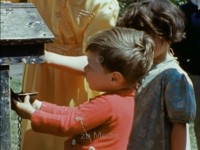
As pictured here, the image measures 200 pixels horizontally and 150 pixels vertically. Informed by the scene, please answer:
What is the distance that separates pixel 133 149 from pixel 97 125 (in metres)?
0.73

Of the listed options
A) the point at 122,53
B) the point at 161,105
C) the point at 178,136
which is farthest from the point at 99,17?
the point at 178,136

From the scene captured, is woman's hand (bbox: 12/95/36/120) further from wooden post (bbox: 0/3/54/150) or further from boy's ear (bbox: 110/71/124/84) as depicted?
boy's ear (bbox: 110/71/124/84)

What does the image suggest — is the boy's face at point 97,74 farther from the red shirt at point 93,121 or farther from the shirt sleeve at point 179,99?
the shirt sleeve at point 179,99

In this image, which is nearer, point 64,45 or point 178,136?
point 64,45

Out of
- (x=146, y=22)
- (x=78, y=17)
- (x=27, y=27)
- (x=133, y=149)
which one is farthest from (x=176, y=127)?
(x=27, y=27)

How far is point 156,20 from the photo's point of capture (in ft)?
9.83

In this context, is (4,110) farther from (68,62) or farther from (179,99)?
(179,99)

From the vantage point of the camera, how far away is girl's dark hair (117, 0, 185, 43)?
2969mm

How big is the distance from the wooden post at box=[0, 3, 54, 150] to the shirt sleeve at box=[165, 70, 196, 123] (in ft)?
3.84

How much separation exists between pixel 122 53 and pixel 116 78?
0.10 metres

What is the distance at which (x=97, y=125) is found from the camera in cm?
237

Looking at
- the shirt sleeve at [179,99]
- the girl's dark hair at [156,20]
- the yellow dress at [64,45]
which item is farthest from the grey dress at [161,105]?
the yellow dress at [64,45]

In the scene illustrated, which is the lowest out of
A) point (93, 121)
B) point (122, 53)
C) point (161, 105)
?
point (161, 105)

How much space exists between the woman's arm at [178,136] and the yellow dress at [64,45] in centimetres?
43
